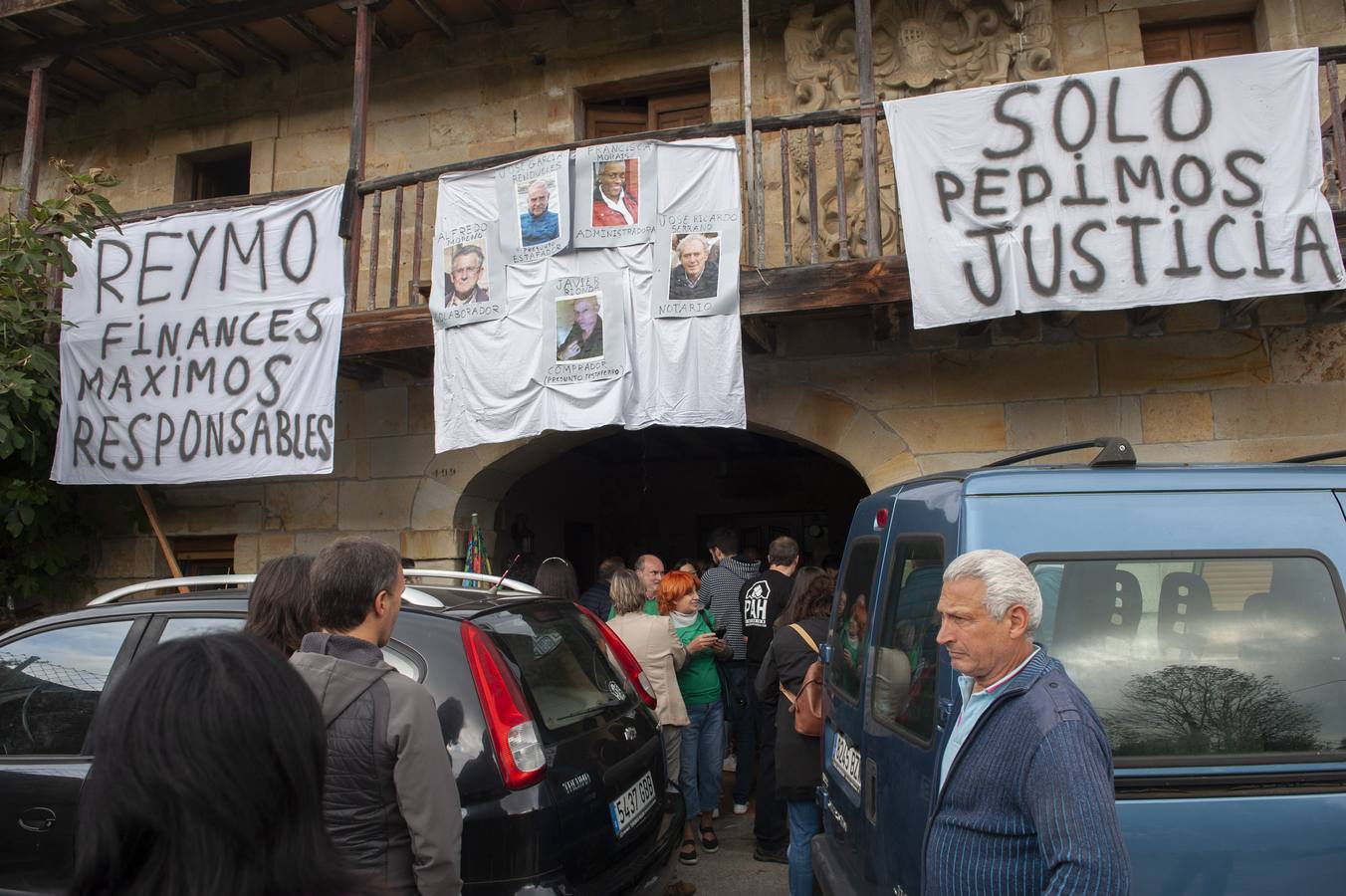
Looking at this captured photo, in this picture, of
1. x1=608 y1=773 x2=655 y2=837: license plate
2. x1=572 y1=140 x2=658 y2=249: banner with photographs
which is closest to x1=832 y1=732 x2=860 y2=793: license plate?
x1=608 y1=773 x2=655 y2=837: license plate

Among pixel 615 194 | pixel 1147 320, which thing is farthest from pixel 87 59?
pixel 1147 320

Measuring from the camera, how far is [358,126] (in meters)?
6.89

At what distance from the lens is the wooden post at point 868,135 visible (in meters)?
5.54

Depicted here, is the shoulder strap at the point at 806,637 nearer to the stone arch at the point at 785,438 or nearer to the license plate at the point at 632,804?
the license plate at the point at 632,804

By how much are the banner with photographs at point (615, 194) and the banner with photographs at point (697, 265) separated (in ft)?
0.59

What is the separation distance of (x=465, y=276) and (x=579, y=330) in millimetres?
1055

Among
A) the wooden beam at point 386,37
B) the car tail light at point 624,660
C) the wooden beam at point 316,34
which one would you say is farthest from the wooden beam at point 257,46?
the car tail light at point 624,660

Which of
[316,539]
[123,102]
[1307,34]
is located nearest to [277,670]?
[316,539]

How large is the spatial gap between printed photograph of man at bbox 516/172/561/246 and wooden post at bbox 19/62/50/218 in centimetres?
427

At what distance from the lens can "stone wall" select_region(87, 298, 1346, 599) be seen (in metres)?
6.00

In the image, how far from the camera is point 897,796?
2479 mm

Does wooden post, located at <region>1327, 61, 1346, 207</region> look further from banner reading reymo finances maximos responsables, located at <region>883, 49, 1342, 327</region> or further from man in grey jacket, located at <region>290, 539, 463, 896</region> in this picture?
man in grey jacket, located at <region>290, 539, 463, 896</region>

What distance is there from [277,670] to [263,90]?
30.5 feet

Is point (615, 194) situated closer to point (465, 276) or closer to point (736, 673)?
point (465, 276)
